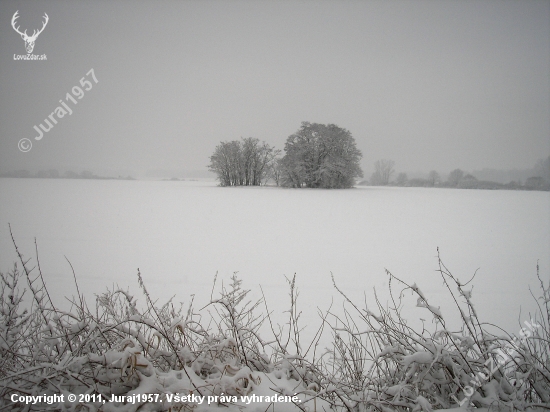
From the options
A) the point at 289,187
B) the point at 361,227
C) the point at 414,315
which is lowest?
the point at 414,315

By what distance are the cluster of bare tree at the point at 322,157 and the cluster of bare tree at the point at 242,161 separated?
1464 millimetres

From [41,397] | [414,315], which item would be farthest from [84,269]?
[414,315]

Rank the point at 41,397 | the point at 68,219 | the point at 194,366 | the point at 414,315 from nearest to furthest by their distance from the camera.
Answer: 1. the point at 41,397
2. the point at 194,366
3. the point at 414,315
4. the point at 68,219

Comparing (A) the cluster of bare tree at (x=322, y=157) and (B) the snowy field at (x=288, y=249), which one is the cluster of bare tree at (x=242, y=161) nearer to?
(A) the cluster of bare tree at (x=322, y=157)

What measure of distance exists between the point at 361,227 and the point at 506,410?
692 centimetres

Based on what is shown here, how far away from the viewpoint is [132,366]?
3.91ft

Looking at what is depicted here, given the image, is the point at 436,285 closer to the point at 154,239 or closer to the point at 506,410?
the point at 506,410

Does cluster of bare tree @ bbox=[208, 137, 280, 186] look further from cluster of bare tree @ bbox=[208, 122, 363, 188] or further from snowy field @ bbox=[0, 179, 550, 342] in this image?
snowy field @ bbox=[0, 179, 550, 342]

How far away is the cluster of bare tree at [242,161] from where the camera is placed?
61.6 feet

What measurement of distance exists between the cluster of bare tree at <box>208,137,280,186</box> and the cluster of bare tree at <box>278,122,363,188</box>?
57.6 inches

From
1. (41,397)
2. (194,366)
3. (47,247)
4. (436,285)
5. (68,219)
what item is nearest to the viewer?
(41,397)

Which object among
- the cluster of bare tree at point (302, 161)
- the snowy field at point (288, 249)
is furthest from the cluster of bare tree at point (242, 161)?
the snowy field at point (288, 249)

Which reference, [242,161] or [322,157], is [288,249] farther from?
[322,157]

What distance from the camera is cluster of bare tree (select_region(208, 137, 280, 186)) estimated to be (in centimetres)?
1877
